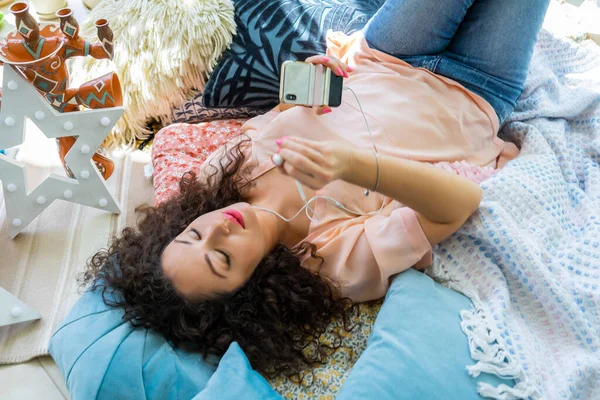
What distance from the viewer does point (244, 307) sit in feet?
3.65

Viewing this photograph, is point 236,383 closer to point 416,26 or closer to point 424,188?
point 424,188

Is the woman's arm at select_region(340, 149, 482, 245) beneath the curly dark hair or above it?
above

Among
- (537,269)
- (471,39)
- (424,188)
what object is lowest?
(537,269)

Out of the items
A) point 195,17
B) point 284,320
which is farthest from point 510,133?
point 195,17

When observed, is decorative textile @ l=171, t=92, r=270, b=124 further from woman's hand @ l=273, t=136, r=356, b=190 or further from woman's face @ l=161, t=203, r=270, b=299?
woman's hand @ l=273, t=136, r=356, b=190

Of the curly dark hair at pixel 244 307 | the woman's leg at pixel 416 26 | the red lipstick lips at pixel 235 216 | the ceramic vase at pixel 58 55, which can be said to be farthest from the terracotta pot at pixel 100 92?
the woman's leg at pixel 416 26

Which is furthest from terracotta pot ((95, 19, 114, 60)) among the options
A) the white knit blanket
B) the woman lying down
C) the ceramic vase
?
the white knit blanket

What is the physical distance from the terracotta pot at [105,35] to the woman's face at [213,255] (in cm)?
50

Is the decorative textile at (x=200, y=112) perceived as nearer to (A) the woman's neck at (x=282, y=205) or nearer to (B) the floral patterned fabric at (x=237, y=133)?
(B) the floral patterned fabric at (x=237, y=133)

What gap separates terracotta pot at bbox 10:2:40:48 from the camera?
1.20m

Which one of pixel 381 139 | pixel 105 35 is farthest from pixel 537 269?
pixel 105 35

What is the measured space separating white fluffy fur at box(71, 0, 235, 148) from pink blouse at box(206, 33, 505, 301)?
0.26 meters

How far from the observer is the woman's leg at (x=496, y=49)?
1.32 metres

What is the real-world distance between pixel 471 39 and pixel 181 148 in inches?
30.6
